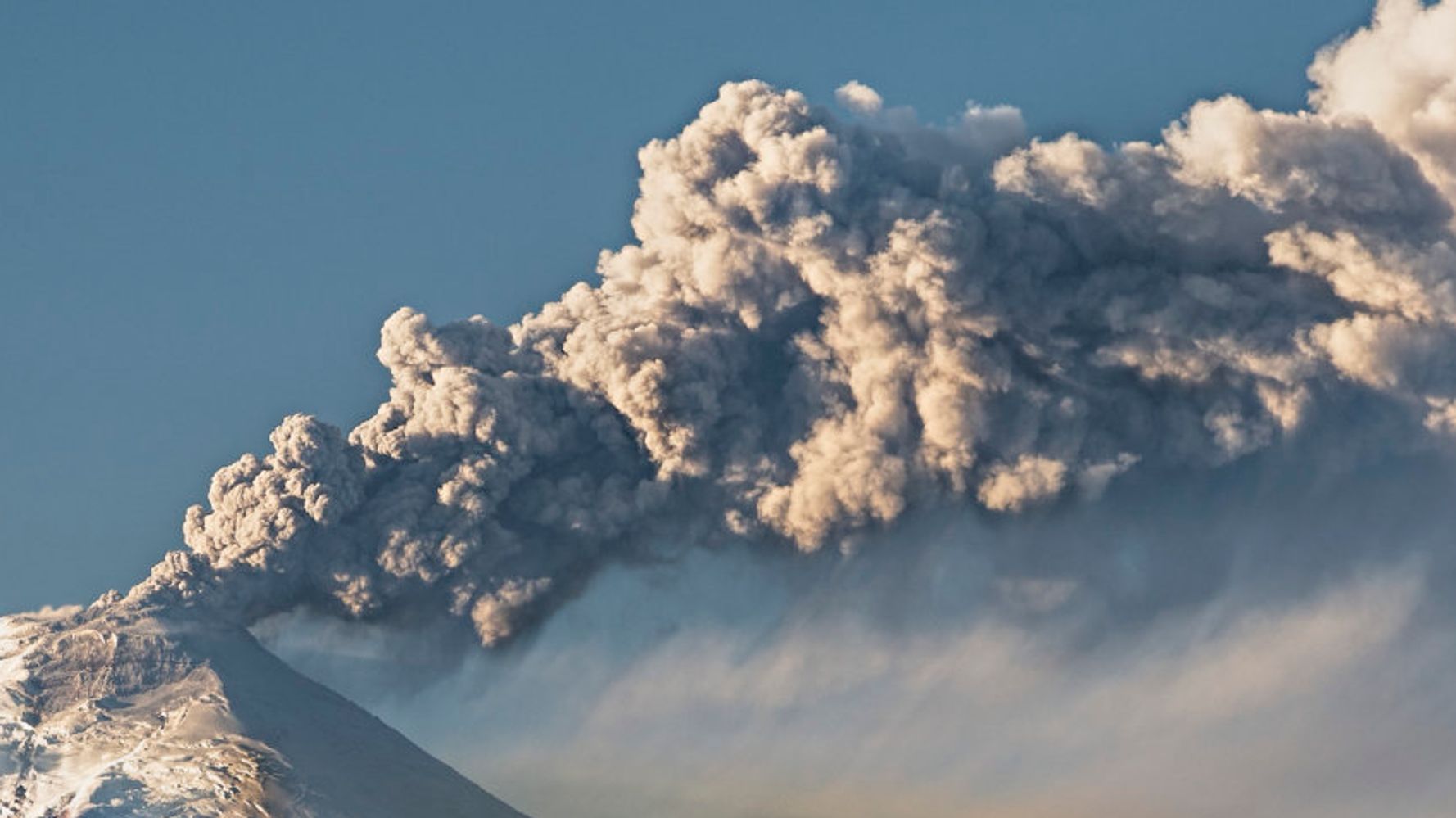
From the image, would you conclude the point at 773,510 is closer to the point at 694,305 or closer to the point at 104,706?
the point at 694,305

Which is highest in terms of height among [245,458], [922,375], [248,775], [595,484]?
[922,375]

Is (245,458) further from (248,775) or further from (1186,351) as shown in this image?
(1186,351)

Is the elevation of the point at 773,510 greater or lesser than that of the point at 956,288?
lesser

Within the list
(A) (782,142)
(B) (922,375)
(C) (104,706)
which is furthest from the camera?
(C) (104,706)

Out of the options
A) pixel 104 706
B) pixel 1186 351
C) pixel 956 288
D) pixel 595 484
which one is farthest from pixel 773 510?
pixel 104 706

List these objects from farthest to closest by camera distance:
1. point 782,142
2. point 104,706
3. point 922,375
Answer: point 104,706 → point 922,375 → point 782,142

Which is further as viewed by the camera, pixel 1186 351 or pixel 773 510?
pixel 773 510
